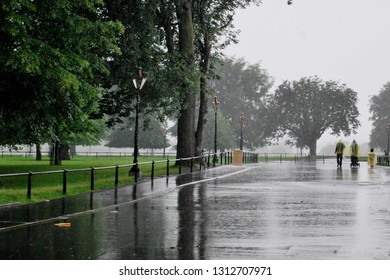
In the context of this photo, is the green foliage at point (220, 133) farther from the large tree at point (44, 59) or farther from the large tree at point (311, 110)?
the large tree at point (44, 59)

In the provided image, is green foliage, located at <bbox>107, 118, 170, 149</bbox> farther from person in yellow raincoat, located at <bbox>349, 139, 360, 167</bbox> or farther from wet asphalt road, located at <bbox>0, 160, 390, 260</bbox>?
wet asphalt road, located at <bbox>0, 160, 390, 260</bbox>

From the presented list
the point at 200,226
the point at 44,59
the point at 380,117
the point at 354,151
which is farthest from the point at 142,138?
the point at 200,226

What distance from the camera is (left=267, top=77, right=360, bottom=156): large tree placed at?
364ft

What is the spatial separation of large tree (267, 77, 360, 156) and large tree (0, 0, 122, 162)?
8394cm

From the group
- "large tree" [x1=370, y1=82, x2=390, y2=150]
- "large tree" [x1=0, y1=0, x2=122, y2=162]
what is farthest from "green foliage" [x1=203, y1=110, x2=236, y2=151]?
"large tree" [x1=0, y1=0, x2=122, y2=162]

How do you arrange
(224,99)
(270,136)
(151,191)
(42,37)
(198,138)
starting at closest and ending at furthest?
(151,191), (42,37), (198,138), (270,136), (224,99)

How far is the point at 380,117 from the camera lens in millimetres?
131875

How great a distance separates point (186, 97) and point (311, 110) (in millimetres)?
69311

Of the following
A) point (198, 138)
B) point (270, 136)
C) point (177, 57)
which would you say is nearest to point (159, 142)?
point (270, 136)

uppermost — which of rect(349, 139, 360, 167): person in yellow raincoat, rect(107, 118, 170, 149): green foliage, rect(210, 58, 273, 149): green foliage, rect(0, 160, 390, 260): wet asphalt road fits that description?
rect(210, 58, 273, 149): green foliage

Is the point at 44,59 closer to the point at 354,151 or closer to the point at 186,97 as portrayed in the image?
the point at 186,97

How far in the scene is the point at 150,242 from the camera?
12.4m
